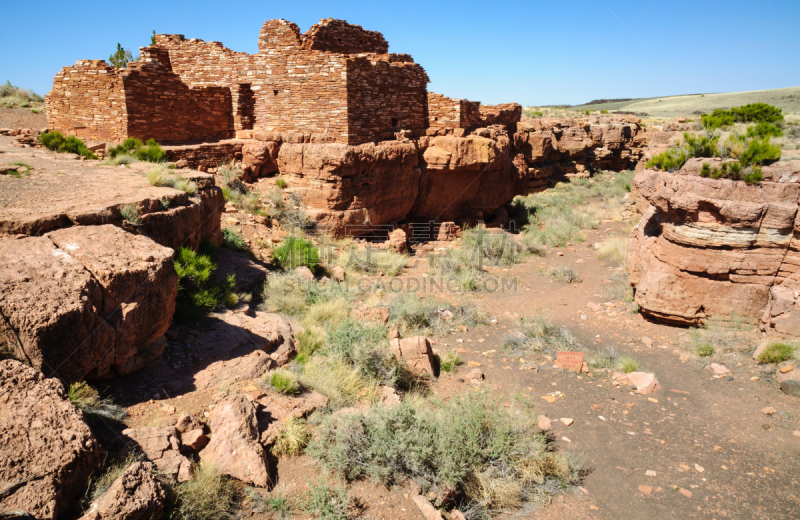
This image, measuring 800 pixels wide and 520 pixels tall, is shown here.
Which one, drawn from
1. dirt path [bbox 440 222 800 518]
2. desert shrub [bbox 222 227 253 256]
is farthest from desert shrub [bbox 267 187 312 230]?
dirt path [bbox 440 222 800 518]

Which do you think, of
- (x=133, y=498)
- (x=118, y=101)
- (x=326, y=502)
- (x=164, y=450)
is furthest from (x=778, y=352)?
(x=118, y=101)

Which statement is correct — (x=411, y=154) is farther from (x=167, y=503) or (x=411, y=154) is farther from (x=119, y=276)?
(x=167, y=503)

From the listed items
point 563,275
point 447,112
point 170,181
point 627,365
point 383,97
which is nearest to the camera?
point 627,365

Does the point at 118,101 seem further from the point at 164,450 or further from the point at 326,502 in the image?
the point at 326,502

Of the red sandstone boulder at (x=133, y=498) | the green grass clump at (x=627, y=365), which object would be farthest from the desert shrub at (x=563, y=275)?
the red sandstone boulder at (x=133, y=498)

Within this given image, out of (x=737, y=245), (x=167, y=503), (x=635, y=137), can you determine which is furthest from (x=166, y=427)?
(x=635, y=137)

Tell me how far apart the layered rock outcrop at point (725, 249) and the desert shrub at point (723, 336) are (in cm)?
13

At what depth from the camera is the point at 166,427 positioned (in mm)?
3643

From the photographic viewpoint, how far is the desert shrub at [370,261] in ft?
33.6

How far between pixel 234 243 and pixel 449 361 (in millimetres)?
4746

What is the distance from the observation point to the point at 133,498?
108 inches

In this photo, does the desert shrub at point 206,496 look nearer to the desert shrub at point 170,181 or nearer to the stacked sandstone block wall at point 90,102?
the desert shrub at point 170,181

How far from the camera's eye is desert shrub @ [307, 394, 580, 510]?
157 inches

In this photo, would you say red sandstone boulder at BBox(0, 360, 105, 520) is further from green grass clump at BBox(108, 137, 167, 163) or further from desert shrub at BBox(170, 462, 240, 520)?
green grass clump at BBox(108, 137, 167, 163)
